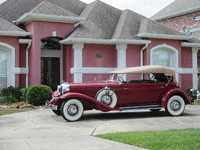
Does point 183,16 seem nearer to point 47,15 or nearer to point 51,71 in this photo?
point 51,71

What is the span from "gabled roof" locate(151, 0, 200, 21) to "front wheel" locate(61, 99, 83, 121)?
1796 centimetres

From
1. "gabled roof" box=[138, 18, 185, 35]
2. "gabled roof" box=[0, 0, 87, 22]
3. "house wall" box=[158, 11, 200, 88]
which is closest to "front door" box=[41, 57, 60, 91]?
"gabled roof" box=[0, 0, 87, 22]

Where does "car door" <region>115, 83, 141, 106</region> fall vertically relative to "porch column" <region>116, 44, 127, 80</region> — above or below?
below

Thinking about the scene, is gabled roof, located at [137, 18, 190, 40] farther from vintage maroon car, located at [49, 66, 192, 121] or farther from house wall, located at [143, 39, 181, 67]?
vintage maroon car, located at [49, 66, 192, 121]

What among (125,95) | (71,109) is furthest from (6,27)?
(125,95)

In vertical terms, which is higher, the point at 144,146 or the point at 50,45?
the point at 50,45

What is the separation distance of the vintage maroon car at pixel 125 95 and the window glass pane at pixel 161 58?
7128mm

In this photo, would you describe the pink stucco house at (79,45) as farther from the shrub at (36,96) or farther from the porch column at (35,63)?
the shrub at (36,96)

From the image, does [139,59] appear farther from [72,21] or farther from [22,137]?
[22,137]

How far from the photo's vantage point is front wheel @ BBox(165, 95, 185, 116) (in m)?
9.66

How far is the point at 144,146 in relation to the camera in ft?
17.6

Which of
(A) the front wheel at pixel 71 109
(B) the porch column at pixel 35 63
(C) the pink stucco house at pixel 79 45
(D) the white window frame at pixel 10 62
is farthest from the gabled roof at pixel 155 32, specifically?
(A) the front wheel at pixel 71 109

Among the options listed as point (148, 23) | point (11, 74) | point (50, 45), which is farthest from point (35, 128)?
point (148, 23)

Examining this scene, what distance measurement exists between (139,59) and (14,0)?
8981mm
